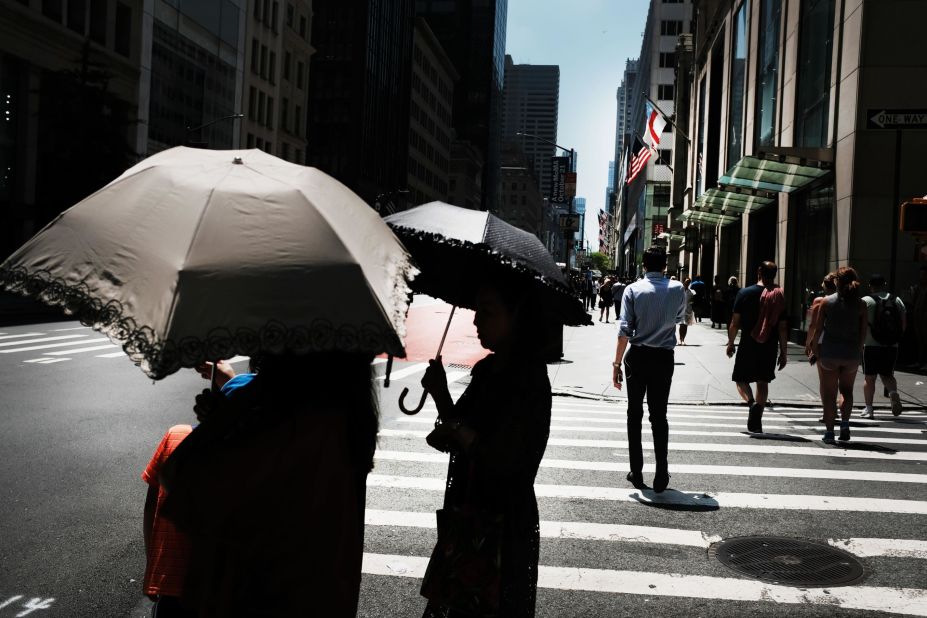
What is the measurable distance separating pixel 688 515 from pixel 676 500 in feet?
1.41

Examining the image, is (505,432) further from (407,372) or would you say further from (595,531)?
(407,372)

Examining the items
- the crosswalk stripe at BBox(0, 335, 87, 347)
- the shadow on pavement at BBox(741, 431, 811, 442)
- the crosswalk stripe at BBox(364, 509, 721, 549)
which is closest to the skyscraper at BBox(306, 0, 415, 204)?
the crosswalk stripe at BBox(0, 335, 87, 347)

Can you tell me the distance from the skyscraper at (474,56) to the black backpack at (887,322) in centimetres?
12974

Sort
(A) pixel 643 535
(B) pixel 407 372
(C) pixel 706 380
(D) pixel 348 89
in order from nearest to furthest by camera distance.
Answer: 1. (A) pixel 643 535
2. (C) pixel 706 380
3. (B) pixel 407 372
4. (D) pixel 348 89

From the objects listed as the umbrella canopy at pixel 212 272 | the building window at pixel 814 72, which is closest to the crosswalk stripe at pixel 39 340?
the umbrella canopy at pixel 212 272

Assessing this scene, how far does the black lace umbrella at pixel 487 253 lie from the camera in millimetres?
2949

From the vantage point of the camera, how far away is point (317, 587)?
7.66 ft

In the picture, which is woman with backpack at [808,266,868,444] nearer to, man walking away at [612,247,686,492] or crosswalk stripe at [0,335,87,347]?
man walking away at [612,247,686,492]

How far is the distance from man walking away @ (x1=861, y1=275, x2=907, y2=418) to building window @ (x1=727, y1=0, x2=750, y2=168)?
22129 millimetres

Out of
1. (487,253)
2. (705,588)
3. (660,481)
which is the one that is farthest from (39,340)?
(487,253)

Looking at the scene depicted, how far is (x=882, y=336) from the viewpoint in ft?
37.7

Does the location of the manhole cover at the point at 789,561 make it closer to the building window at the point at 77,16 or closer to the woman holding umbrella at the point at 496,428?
the woman holding umbrella at the point at 496,428

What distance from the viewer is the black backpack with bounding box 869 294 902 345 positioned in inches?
447

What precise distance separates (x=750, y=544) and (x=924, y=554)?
114 centimetres
